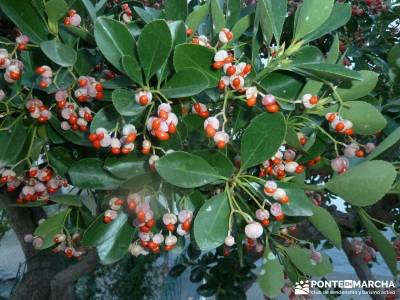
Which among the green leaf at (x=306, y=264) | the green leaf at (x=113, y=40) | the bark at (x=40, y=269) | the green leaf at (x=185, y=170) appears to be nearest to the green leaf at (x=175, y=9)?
the green leaf at (x=113, y=40)

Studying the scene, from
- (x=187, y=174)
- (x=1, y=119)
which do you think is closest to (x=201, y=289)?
(x=1, y=119)

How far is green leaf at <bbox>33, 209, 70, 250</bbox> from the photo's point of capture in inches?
32.2

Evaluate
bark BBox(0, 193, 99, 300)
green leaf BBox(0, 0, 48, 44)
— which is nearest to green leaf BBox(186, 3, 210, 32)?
green leaf BBox(0, 0, 48, 44)

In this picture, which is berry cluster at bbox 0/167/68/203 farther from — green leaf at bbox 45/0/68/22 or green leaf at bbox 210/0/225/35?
green leaf at bbox 210/0/225/35

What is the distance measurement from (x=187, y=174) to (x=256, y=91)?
129mm

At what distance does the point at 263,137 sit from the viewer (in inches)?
20.7

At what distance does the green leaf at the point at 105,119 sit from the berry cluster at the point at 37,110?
12 cm

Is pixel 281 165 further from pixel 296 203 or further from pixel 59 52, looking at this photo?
pixel 59 52

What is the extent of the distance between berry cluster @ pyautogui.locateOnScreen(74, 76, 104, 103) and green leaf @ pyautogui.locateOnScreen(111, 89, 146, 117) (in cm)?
8

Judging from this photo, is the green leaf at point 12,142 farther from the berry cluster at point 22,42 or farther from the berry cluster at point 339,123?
the berry cluster at point 339,123

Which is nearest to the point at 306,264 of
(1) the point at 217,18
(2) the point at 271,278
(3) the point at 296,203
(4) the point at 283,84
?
(2) the point at 271,278

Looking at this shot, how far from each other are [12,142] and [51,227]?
23 centimetres

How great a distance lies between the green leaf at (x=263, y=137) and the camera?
0.52 m

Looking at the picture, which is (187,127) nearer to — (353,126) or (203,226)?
(203,226)
